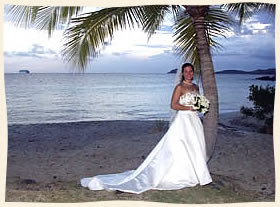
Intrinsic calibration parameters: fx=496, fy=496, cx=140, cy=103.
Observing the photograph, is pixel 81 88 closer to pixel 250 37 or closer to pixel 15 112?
pixel 15 112

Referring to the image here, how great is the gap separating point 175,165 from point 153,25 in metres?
1.66

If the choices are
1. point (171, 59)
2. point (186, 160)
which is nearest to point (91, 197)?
point (186, 160)

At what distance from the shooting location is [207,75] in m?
6.04

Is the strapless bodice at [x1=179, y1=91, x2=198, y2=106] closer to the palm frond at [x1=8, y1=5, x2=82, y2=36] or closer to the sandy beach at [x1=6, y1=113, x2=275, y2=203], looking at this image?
the sandy beach at [x1=6, y1=113, x2=275, y2=203]

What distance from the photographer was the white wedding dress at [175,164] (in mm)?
5539

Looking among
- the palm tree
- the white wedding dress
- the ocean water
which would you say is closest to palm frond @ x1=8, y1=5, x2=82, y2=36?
the palm tree

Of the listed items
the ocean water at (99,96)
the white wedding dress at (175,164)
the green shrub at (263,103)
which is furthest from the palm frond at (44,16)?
the green shrub at (263,103)

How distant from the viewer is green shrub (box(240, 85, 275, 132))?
19.5 feet

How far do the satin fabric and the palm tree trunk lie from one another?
504 millimetres

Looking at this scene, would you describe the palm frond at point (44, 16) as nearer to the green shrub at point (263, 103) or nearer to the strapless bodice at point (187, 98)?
the strapless bodice at point (187, 98)

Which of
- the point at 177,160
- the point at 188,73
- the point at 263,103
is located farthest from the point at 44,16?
the point at 263,103

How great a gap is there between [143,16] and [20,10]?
1.40 metres

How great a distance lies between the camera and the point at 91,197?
17.6 feet

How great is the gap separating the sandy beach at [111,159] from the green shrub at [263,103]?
0.47ft
